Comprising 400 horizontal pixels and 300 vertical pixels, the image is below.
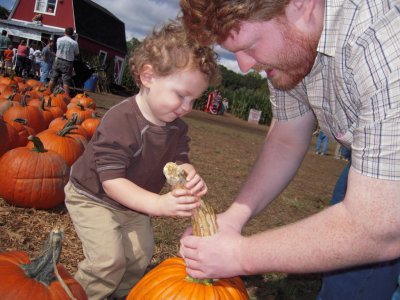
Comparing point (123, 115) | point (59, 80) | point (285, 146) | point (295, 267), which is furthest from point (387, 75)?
point (59, 80)

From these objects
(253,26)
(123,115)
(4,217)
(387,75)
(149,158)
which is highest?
(253,26)

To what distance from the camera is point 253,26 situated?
183cm

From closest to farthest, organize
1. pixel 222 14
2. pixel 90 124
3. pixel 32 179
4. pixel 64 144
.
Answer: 1. pixel 222 14
2. pixel 32 179
3. pixel 64 144
4. pixel 90 124

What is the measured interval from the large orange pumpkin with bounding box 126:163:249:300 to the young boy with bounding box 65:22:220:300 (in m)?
0.39

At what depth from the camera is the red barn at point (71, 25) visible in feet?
108

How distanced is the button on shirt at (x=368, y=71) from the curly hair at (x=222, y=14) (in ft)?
0.81

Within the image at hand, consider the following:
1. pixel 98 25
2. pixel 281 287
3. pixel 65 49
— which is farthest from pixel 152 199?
pixel 98 25

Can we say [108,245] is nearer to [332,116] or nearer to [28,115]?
[332,116]

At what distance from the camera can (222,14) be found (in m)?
1.81

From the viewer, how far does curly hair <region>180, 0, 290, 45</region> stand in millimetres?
1749

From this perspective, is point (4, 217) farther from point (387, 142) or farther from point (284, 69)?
point (387, 142)

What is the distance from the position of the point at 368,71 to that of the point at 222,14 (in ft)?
2.15

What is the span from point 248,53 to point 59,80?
13.9m

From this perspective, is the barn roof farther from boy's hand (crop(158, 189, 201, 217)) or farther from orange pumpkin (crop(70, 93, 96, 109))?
boy's hand (crop(158, 189, 201, 217))
